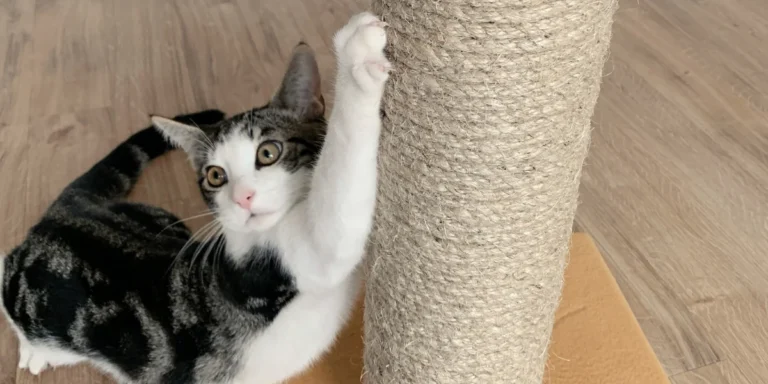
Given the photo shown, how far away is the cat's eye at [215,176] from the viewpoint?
1.01 meters

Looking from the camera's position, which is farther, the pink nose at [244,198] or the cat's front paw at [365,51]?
the pink nose at [244,198]

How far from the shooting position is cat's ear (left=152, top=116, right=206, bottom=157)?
1068 millimetres

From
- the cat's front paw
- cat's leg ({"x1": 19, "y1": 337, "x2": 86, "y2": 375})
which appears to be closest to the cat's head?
the cat's front paw

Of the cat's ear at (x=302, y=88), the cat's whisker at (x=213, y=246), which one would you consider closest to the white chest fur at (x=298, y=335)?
the cat's whisker at (x=213, y=246)

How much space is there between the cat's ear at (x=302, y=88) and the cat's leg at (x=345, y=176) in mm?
178

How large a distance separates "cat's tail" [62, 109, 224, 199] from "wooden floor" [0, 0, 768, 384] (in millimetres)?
151

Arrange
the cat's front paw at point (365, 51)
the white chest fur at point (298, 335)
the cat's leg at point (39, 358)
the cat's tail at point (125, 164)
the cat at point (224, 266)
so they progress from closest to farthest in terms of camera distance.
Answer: the cat's front paw at point (365, 51)
the cat at point (224, 266)
the white chest fur at point (298, 335)
the cat's leg at point (39, 358)
the cat's tail at point (125, 164)

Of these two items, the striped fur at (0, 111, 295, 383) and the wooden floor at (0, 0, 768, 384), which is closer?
the striped fur at (0, 111, 295, 383)

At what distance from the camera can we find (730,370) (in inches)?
50.4

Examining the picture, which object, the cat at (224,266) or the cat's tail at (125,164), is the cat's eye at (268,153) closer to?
the cat at (224,266)

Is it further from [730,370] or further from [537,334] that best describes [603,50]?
[730,370]

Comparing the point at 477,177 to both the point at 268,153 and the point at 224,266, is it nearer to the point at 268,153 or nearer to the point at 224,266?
the point at 268,153

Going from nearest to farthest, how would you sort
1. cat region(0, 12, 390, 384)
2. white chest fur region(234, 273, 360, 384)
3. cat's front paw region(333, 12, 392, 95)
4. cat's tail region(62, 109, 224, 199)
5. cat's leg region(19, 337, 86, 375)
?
cat's front paw region(333, 12, 392, 95)
cat region(0, 12, 390, 384)
white chest fur region(234, 273, 360, 384)
cat's leg region(19, 337, 86, 375)
cat's tail region(62, 109, 224, 199)

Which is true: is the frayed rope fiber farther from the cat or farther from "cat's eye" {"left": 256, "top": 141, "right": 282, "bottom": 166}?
"cat's eye" {"left": 256, "top": 141, "right": 282, "bottom": 166}
